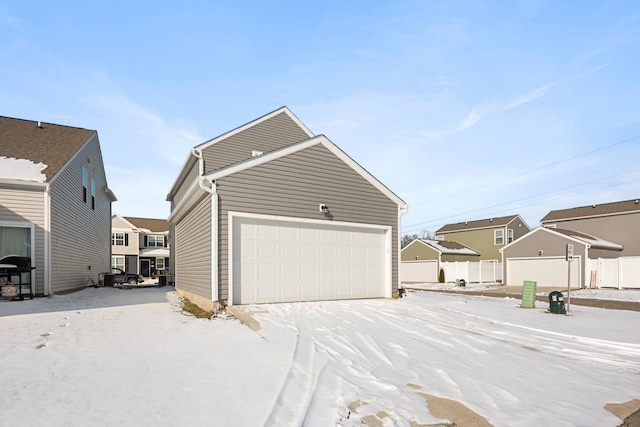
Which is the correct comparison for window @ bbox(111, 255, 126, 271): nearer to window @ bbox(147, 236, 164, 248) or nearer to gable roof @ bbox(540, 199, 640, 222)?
window @ bbox(147, 236, 164, 248)

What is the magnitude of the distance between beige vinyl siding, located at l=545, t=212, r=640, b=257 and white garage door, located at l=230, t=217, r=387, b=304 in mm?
25751

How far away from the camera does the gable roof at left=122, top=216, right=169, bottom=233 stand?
41312 mm

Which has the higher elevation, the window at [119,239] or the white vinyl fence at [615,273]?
the window at [119,239]

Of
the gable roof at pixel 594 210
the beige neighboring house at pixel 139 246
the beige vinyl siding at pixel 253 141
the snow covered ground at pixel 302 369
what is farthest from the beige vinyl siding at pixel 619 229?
the beige neighboring house at pixel 139 246

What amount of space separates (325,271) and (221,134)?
8502 mm

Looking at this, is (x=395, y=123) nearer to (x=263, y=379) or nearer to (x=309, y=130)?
(x=309, y=130)

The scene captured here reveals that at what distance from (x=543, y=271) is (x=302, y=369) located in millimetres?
26284

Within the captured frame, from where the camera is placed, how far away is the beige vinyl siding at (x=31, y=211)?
12.7m

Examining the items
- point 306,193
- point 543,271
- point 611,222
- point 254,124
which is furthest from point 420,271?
point 306,193

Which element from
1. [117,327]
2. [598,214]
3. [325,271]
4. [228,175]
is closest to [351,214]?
[325,271]

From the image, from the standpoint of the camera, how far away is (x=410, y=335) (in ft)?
23.4

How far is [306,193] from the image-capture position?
11.0m

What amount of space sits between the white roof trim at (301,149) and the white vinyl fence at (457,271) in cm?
2037

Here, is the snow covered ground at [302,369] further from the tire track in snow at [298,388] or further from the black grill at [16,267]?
the black grill at [16,267]
